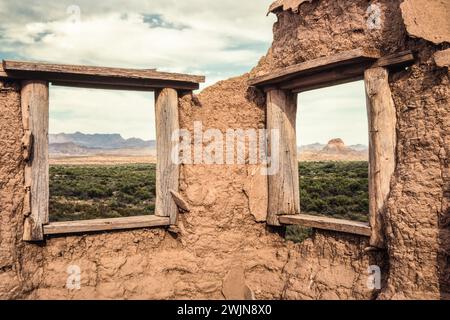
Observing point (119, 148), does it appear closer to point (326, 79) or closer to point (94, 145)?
point (94, 145)

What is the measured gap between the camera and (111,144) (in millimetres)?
155125

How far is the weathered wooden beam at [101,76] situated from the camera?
440 centimetres

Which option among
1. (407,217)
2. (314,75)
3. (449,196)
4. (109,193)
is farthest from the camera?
(109,193)

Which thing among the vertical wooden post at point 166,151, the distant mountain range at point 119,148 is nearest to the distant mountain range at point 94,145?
the distant mountain range at point 119,148

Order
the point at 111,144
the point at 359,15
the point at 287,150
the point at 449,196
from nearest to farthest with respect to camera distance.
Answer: the point at 449,196
the point at 359,15
the point at 287,150
the point at 111,144

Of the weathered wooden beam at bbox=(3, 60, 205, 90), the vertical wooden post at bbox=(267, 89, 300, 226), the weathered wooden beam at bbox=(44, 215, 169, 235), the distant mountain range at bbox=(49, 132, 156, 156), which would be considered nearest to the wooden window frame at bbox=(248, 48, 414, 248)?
the vertical wooden post at bbox=(267, 89, 300, 226)

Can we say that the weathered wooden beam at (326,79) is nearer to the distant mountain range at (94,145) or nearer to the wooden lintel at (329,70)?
the wooden lintel at (329,70)

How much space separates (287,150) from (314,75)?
961 millimetres

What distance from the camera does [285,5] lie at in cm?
516

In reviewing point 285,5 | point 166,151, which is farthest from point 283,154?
point 285,5

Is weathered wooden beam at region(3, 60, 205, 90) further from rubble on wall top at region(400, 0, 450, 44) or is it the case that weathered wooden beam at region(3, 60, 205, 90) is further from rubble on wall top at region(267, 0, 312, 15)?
rubble on wall top at region(400, 0, 450, 44)

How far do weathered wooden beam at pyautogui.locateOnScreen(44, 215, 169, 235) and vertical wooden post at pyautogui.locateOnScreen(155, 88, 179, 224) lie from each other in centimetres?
15

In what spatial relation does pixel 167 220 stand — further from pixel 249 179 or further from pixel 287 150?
pixel 287 150
